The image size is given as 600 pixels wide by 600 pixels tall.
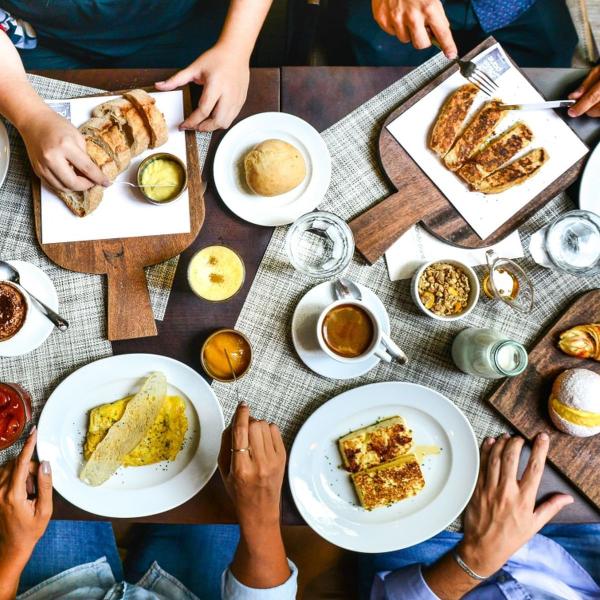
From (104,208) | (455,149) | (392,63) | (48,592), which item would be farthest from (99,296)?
(392,63)

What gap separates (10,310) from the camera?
1.49 meters

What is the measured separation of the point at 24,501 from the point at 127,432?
34 centimetres

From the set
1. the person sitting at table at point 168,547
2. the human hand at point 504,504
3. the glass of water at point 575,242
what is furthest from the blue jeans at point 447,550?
the glass of water at point 575,242

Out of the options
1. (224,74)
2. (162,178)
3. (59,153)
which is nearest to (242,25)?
(224,74)

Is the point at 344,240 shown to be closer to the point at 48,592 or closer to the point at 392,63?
the point at 392,63

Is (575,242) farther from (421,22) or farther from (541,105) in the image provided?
(421,22)

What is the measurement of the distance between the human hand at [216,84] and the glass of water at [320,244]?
378 millimetres

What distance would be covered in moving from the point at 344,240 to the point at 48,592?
1.48 metres

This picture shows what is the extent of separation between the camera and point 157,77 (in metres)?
1.60

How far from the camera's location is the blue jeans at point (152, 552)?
1.81 meters

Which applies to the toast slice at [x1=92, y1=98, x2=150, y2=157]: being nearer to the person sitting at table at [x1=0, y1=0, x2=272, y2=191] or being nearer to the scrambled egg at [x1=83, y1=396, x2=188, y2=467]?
the person sitting at table at [x1=0, y1=0, x2=272, y2=191]

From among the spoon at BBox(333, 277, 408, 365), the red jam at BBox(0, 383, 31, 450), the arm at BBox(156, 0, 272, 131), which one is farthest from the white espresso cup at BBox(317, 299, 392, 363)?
the red jam at BBox(0, 383, 31, 450)

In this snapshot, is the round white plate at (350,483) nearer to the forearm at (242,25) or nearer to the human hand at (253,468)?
the human hand at (253,468)

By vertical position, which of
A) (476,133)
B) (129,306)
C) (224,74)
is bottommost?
(129,306)
